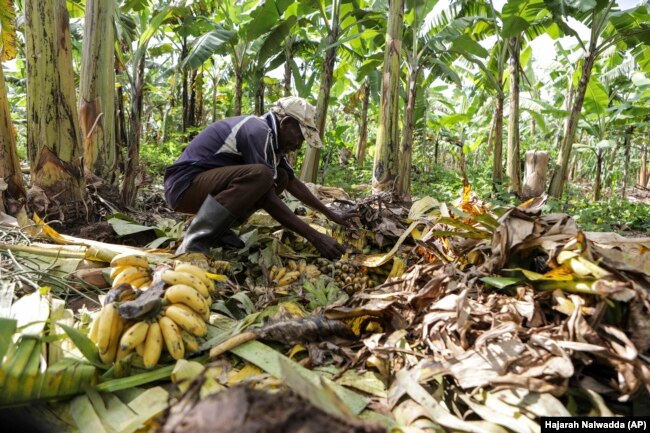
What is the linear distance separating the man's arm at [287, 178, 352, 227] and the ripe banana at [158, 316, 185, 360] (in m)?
1.82

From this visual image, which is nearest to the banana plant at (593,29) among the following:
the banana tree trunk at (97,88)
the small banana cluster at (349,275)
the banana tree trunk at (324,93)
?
the banana tree trunk at (324,93)

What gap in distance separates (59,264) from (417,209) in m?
2.56

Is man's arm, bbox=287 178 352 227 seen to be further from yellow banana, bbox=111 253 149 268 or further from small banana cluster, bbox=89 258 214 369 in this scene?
small banana cluster, bbox=89 258 214 369

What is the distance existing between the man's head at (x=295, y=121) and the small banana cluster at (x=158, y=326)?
1.51 meters

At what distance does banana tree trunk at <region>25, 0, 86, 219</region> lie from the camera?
348cm

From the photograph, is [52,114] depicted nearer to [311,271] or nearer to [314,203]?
[314,203]

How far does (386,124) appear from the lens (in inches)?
196

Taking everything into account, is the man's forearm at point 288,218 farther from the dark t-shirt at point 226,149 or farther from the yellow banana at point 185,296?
the yellow banana at point 185,296

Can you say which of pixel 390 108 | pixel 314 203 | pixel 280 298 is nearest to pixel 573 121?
pixel 390 108

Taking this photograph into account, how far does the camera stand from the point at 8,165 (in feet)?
12.0

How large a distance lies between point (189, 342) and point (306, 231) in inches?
51.0

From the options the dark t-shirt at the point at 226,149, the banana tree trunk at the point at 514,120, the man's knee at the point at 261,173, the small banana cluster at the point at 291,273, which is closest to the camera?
the small banana cluster at the point at 291,273

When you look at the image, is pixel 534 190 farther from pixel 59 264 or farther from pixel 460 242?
pixel 59 264

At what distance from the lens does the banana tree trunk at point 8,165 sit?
141 inches
